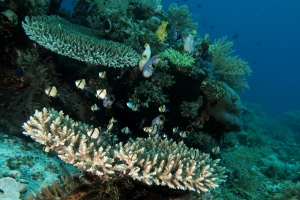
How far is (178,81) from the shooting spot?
5.40 meters

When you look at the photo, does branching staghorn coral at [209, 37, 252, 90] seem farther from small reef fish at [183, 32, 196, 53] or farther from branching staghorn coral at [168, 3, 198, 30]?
branching staghorn coral at [168, 3, 198, 30]

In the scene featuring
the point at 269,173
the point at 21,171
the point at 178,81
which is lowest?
the point at 21,171

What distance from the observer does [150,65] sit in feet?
16.7

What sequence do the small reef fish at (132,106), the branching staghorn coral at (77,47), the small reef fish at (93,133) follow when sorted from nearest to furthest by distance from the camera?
the small reef fish at (93,133) < the branching staghorn coral at (77,47) < the small reef fish at (132,106)

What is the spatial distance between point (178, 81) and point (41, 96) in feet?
10.8

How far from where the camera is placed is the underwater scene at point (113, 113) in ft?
9.71

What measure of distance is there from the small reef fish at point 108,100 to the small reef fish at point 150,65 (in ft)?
3.09

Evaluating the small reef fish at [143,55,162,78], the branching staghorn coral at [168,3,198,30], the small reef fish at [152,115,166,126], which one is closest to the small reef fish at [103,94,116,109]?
the small reef fish at [143,55,162,78]

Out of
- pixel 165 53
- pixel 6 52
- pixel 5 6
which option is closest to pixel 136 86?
pixel 165 53

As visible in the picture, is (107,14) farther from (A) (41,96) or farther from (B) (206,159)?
(B) (206,159)

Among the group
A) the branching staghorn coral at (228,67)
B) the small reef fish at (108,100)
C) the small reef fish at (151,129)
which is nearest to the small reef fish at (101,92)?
the small reef fish at (108,100)

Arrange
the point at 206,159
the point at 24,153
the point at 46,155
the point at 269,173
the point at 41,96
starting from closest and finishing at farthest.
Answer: the point at 206,159 < the point at 24,153 < the point at 46,155 < the point at 41,96 < the point at 269,173

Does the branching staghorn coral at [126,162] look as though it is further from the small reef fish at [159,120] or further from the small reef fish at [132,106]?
the small reef fish at [159,120]

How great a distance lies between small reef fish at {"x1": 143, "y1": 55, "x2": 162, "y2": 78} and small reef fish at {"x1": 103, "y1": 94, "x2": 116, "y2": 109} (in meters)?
Result: 0.94
